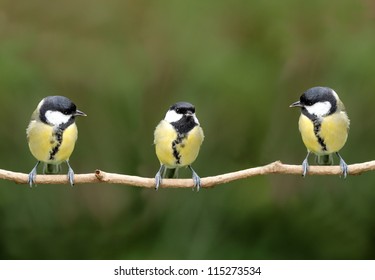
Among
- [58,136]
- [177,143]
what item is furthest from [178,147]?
[58,136]

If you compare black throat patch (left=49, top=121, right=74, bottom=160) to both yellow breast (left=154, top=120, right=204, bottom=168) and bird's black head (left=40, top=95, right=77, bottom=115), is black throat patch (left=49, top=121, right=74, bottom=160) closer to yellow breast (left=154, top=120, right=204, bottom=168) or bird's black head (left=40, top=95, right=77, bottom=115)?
bird's black head (left=40, top=95, right=77, bottom=115)

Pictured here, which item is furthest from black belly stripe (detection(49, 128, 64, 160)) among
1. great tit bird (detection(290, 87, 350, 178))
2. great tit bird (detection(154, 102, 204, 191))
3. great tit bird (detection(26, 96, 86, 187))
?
great tit bird (detection(290, 87, 350, 178))

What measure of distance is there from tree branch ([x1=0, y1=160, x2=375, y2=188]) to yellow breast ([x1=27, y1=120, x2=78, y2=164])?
64 millimetres

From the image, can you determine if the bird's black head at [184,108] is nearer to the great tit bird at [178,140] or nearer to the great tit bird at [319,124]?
the great tit bird at [178,140]

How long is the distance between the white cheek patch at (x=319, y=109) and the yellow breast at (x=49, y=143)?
529 mm

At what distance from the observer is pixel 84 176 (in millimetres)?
1649

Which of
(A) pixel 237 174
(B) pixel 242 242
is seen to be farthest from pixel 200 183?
(B) pixel 242 242

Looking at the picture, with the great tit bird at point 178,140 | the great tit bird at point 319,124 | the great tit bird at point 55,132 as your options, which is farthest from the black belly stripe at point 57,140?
the great tit bird at point 319,124

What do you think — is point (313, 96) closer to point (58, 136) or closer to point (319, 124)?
point (319, 124)

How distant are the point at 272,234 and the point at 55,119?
3.03ft

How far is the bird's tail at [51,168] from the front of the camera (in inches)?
69.9
